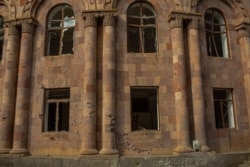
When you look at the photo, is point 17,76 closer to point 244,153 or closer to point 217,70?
point 217,70

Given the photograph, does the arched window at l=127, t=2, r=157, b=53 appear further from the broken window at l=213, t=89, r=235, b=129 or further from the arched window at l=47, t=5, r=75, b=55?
the broken window at l=213, t=89, r=235, b=129

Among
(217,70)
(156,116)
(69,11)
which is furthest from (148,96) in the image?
(69,11)

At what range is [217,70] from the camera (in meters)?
15.5

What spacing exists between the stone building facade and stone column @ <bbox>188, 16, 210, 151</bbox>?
0.05m

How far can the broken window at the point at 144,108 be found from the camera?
1428 centimetres

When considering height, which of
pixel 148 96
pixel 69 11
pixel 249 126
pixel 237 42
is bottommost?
pixel 249 126

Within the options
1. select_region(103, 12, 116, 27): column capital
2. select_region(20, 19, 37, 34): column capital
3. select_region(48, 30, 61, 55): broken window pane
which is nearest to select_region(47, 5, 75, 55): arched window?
select_region(48, 30, 61, 55): broken window pane

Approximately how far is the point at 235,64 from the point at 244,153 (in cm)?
499

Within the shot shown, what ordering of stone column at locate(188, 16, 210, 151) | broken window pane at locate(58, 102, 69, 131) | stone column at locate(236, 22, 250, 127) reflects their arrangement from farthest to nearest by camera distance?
stone column at locate(236, 22, 250, 127) < broken window pane at locate(58, 102, 69, 131) < stone column at locate(188, 16, 210, 151)

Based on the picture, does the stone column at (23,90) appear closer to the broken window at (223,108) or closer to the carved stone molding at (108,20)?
the carved stone molding at (108,20)

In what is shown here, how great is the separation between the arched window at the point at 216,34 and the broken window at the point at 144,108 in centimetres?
438

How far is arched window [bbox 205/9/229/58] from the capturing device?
16.3 meters

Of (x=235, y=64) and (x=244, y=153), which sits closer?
(x=244, y=153)

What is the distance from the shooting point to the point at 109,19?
14.4 metres
